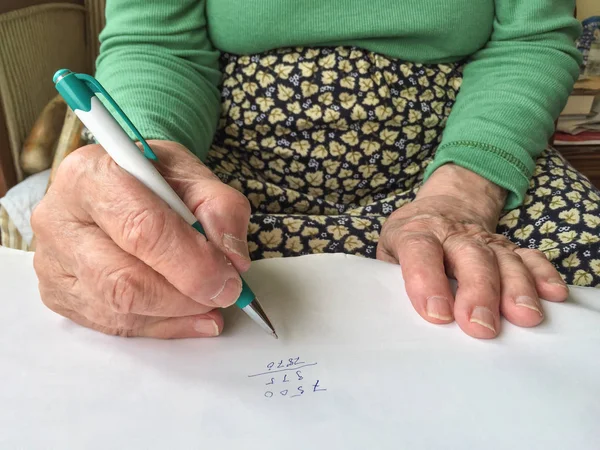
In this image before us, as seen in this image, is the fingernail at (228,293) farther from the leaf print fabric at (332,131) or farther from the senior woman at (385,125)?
the leaf print fabric at (332,131)

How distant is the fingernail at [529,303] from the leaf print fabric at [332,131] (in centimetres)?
25

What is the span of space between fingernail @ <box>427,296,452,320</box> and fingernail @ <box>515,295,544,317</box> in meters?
0.06

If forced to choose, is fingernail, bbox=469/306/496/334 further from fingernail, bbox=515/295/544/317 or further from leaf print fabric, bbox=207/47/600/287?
leaf print fabric, bbox=207/47/600/287

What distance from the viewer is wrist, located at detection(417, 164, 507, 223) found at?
611 millimetres

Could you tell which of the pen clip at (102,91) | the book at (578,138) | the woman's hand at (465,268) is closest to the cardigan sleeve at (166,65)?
the pen clip at (102,91)

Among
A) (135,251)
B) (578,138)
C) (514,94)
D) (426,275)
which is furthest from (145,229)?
(578,138)

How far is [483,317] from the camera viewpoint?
1.40 feet

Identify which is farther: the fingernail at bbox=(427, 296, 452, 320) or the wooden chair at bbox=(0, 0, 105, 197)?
the wooden chair at bbox=(0, 0, 105, 197)

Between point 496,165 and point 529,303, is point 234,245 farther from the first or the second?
point 496,165

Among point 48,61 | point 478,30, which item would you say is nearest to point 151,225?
point 478,30

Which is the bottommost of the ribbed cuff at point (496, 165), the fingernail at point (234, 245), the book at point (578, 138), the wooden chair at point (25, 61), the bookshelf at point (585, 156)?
the bookshelf at point (585, 156)

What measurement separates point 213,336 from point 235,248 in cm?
9

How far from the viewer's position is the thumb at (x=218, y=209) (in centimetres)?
38

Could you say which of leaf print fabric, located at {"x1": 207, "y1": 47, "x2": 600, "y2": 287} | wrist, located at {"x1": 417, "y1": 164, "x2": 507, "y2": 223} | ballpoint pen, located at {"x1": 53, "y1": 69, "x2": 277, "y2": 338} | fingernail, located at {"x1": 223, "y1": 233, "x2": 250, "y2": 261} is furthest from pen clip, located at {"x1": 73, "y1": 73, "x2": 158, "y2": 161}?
wrist, located at {"x1": 417, "y1": 164, "x2": 507, "y2": 223}
